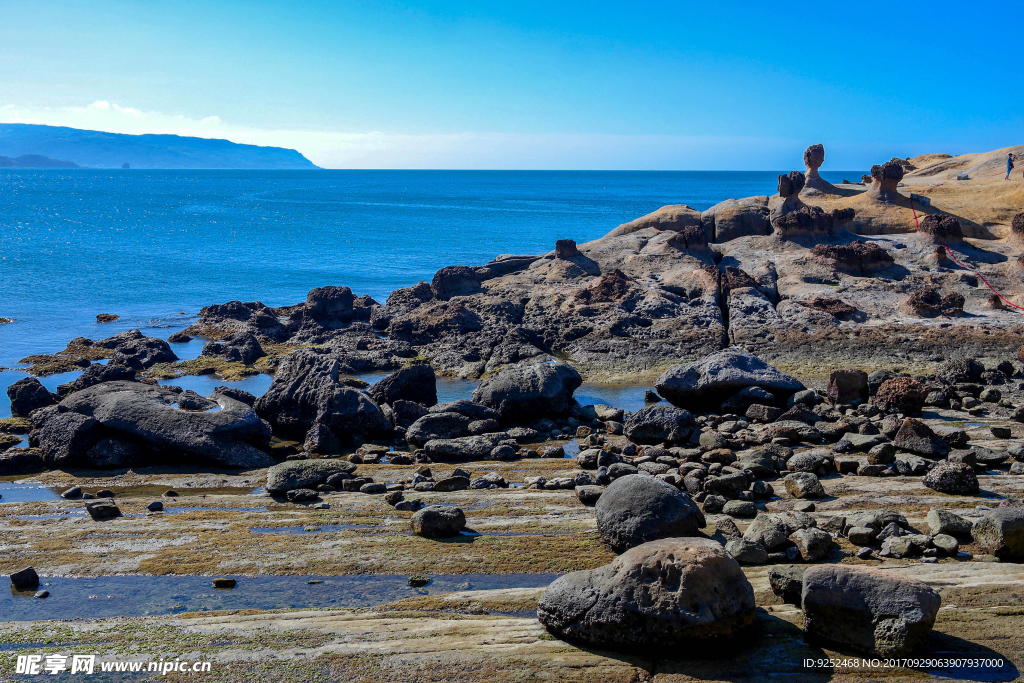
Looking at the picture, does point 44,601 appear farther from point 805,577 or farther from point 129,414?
point 805,577

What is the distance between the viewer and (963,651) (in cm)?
870

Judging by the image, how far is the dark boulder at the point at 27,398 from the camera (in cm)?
2170

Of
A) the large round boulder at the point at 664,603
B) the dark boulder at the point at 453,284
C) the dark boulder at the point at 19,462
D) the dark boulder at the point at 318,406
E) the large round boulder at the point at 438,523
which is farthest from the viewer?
the dark boulder at the point at 453,284

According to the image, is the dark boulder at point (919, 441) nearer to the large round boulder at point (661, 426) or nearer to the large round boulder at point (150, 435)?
the large round boulder at point (661, 426)

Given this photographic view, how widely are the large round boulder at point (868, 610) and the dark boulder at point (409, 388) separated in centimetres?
1517

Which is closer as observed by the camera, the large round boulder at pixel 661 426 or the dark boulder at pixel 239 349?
the large round boulder at pixel 661 426

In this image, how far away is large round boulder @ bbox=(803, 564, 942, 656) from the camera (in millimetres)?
8531

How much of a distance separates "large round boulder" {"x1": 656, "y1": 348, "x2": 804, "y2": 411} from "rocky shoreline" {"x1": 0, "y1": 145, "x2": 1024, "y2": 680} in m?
0.09

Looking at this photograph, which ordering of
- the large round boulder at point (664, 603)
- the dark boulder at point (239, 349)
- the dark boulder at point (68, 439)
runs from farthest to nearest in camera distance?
the dark boulder at point (239, 349)
the dark boulder at point (68, 439)
the large round boulder at point (664, 603)

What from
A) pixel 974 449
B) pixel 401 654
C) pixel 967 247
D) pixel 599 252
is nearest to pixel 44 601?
pixel 401 654

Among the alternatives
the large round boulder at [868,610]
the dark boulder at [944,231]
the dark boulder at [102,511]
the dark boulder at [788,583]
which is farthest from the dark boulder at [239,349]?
the dark boulder at [944,231]

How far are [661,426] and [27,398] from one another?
1826 centimetres

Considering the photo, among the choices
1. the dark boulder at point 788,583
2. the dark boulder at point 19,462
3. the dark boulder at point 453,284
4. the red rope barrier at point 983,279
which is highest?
the red rope barrier at point 983,279

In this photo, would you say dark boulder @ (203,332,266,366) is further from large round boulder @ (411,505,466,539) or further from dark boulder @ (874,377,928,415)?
dark boulder @ (874,377,928,415)
